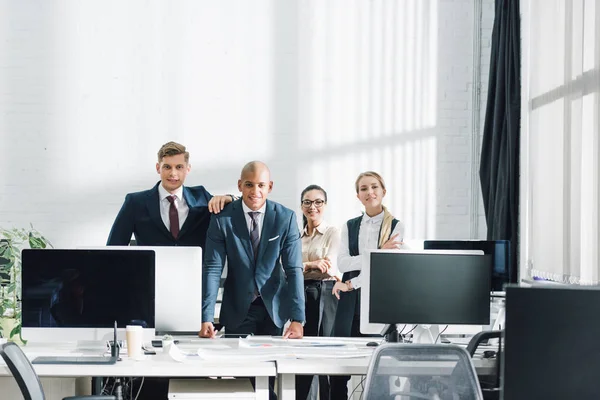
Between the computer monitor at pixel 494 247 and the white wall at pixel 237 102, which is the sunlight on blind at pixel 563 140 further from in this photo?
the white wall at pixel 237 102

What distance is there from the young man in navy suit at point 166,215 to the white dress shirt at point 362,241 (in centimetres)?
93

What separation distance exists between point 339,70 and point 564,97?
2.01 meters

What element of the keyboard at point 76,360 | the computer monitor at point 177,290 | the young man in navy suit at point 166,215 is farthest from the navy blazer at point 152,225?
the keyboard at point 76,360

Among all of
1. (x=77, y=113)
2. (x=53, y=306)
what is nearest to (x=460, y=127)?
(x=77, y=113)

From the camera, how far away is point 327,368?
3.11m

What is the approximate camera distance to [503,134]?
5.63 meters

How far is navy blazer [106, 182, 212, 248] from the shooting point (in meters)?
4.07

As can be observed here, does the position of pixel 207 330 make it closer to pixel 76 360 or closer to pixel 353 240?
pixel 76 360

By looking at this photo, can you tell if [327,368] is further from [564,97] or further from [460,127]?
[460,127]

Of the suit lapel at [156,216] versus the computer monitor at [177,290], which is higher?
the suit lapel at [156,216]

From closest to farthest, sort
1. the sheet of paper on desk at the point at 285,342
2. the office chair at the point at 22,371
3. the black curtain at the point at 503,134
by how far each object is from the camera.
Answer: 1. the office chair at the point at 22,371
2. the sheet of paper on desk at the point at 285,342
3. the black curtain at the point at 503,134

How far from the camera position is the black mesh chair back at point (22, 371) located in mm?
2557

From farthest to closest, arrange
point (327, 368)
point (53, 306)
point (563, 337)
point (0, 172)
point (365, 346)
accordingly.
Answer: point (0, 172) → point (365, 346) → point (53, 306) → point (327, 368) → point (563, 337)

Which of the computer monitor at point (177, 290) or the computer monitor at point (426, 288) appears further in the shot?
the computer monitor at point (177, 290)
